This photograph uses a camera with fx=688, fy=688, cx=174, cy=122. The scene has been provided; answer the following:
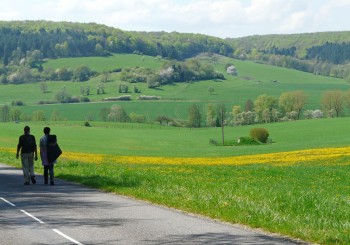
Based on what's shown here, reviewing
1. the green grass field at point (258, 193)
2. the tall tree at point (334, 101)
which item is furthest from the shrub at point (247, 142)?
the tall tree at point (334, 101)

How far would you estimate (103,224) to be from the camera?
15.2 metres

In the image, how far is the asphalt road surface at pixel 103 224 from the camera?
514 inches

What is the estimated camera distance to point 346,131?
334ft

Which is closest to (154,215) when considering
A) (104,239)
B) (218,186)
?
(104,239)

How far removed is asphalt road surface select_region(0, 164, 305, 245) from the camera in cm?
1305

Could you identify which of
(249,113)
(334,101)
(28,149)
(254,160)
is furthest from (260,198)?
(334,101)

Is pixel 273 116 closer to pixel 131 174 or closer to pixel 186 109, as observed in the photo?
pixel 186 109

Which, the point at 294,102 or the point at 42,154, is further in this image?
the point at 294,102

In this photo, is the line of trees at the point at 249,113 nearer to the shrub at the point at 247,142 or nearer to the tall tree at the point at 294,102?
the tall tree at the point at 294,102

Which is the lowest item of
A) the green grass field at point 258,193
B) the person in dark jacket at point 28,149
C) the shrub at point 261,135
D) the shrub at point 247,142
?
the shrub at point 247,142

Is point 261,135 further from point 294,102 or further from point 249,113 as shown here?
point 294,102

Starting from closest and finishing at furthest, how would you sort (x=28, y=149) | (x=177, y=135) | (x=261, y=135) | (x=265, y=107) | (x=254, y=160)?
(x=28, y=149) < (x=254, y=160) < (x=261, y=135) < (x=177, y=135) < (x=265, y=107)

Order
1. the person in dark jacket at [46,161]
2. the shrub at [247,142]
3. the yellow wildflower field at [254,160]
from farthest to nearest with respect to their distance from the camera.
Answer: the shrub at [247,142] → the yellow wildflower field at [254,160] → the person in dark jacket at [46,161]

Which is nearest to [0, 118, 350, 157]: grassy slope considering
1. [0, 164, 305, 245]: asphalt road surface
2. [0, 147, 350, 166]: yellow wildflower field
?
[0, 147, 350, 166]: yellow wildflower field
